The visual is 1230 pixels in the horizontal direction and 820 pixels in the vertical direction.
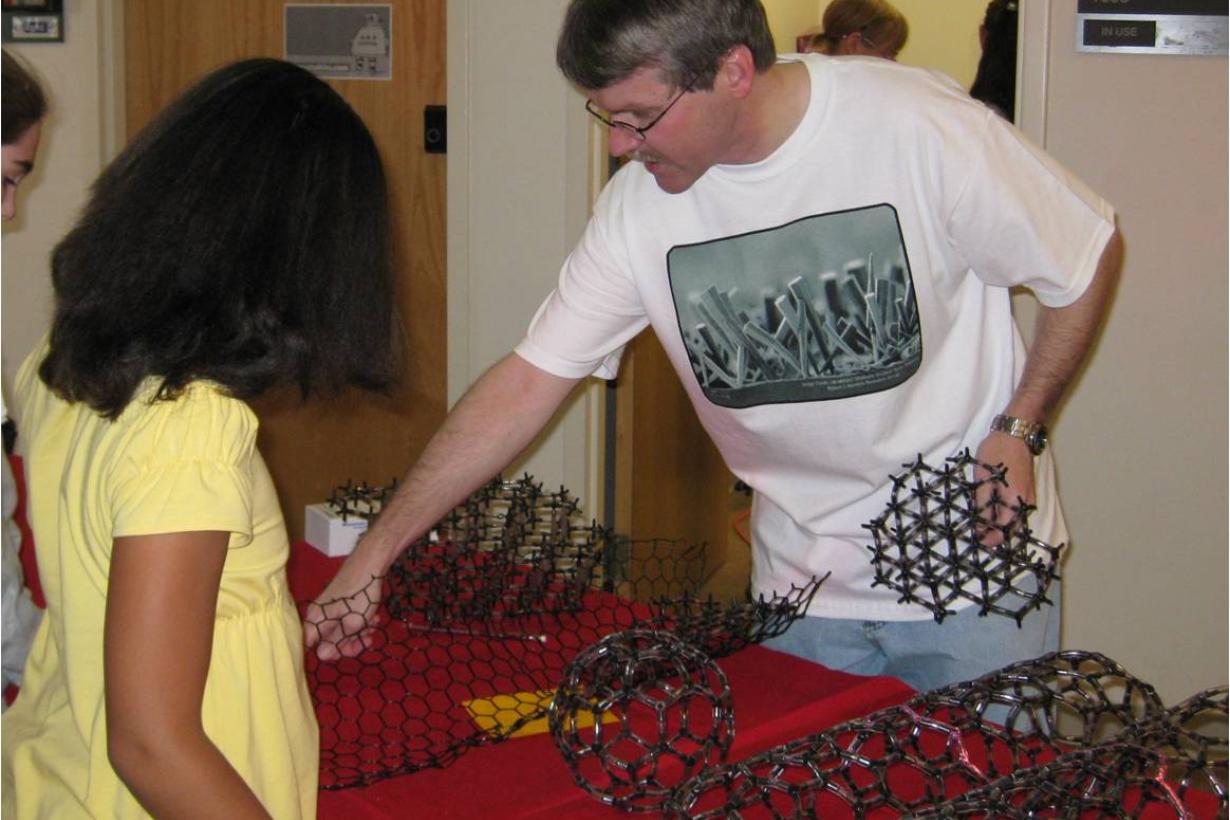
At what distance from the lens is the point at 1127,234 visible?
93.8 inches

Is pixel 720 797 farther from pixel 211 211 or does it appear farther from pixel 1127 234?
pixel 1127 234

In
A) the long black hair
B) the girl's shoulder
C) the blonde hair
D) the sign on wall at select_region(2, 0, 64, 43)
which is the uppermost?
the sign on wall at select_region(2, 0, 64, 43)

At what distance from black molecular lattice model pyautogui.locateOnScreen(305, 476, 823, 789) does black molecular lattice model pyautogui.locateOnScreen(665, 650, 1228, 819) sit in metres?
0.17

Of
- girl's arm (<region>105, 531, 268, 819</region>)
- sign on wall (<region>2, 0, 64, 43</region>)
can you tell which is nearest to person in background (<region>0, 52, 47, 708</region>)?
girl's arm (<region>105, 531, 268, 819</region>)

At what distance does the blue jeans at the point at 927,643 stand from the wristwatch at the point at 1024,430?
0.16 metres

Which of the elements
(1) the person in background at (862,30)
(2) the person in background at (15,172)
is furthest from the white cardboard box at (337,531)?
(1) the person in background at (862,30)

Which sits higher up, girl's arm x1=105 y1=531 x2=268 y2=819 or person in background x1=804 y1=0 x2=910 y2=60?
person in background x1=804 y1=0 x2=910 y2=60

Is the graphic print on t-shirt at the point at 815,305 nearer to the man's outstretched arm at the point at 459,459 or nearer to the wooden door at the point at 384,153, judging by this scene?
the man's outstretched arm at the point at 459,459

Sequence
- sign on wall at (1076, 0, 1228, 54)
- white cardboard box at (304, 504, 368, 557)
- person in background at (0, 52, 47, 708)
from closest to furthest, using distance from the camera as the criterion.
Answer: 1. person in background at (0, 52, 47, 708)
2. white cardboard box at (304, 504, 368, 557)
3. sign on wall at (1076, 0, 1228, 54)

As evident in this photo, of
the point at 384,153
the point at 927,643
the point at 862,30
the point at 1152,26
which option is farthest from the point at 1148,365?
the point at 384,153

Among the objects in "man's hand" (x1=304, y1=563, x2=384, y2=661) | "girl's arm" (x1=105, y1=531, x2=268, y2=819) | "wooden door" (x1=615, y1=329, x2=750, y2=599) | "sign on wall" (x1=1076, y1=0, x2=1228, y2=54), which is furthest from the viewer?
"wooden door" (x1=615, y1=329, x2=750, y2=599)

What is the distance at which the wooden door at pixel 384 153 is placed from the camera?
3.20m

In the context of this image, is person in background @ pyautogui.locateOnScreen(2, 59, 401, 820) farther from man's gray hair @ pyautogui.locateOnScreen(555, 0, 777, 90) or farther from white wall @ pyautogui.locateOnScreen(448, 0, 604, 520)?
white wall @ pyautogui.locateOnScreen(448, 0, 604, 520)

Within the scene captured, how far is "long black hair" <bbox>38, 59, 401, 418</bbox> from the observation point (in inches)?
34.3
